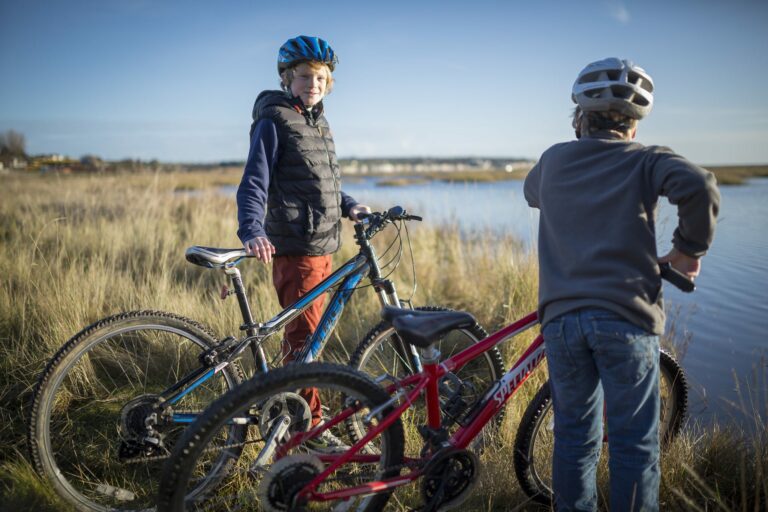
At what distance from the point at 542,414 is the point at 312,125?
1.85m

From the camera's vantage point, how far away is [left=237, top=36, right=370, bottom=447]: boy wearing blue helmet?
2.63m

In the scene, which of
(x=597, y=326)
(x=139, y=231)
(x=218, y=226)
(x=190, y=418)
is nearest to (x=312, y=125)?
(x=190, y=418)

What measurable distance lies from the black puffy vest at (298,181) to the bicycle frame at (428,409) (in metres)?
1.04

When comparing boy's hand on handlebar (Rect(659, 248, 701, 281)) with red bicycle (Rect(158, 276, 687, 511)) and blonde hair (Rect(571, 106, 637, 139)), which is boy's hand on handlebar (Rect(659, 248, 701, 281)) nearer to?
blonde hair (Rect(571, 106, 637, 139))

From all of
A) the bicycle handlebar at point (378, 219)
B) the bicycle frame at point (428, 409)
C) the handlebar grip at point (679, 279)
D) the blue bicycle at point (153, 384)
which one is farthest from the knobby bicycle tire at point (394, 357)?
the handlebar grip at point (679, 279)

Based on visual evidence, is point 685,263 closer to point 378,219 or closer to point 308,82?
point 378,219

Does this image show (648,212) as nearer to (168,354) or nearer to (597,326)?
(597,326)

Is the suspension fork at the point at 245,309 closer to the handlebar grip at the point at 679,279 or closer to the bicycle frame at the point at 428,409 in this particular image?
the bicycle frame at the point at 428,409

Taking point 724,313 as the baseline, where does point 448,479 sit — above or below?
above

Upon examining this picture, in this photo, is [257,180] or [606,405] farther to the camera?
[257,180]

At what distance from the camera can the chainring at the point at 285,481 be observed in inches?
73.2

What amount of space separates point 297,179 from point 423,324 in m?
1.20

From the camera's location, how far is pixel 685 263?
70.7 inches

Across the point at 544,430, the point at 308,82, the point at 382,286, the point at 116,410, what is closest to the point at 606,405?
the point at 544,430
